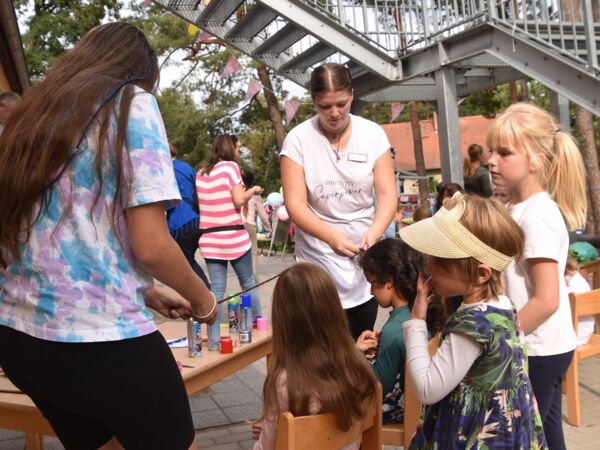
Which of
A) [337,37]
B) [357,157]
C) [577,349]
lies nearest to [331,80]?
[357,157]

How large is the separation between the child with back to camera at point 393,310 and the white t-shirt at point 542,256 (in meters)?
0.47

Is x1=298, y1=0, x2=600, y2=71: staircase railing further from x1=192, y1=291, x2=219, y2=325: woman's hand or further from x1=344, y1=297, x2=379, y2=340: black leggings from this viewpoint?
x1=192, y1=291, x2=219, y2=325: woman's hand

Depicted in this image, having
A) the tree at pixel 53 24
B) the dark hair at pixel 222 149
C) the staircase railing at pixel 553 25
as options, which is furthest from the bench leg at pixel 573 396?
the tree at pixel 53 24

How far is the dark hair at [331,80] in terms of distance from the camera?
3398 mm

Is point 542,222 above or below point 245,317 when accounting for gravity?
above

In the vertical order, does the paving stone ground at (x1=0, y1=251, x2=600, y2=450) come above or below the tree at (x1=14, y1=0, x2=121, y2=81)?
below

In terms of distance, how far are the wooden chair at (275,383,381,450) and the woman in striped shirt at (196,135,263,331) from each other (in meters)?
4.09

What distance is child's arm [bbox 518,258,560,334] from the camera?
2.53m

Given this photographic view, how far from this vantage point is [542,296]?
100.0 inches

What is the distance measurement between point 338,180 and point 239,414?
6.81 feet

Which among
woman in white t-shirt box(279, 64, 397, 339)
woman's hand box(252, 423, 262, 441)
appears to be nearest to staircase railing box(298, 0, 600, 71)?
woman in white t-shirt box(279, 64, 397, 339)

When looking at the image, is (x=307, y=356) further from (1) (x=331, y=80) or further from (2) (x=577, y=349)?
(2) (x=577, y=349)

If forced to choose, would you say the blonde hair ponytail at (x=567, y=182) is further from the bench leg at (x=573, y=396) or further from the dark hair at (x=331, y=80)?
the bench leg at (x=573, y=396)

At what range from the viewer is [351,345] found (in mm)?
2643
